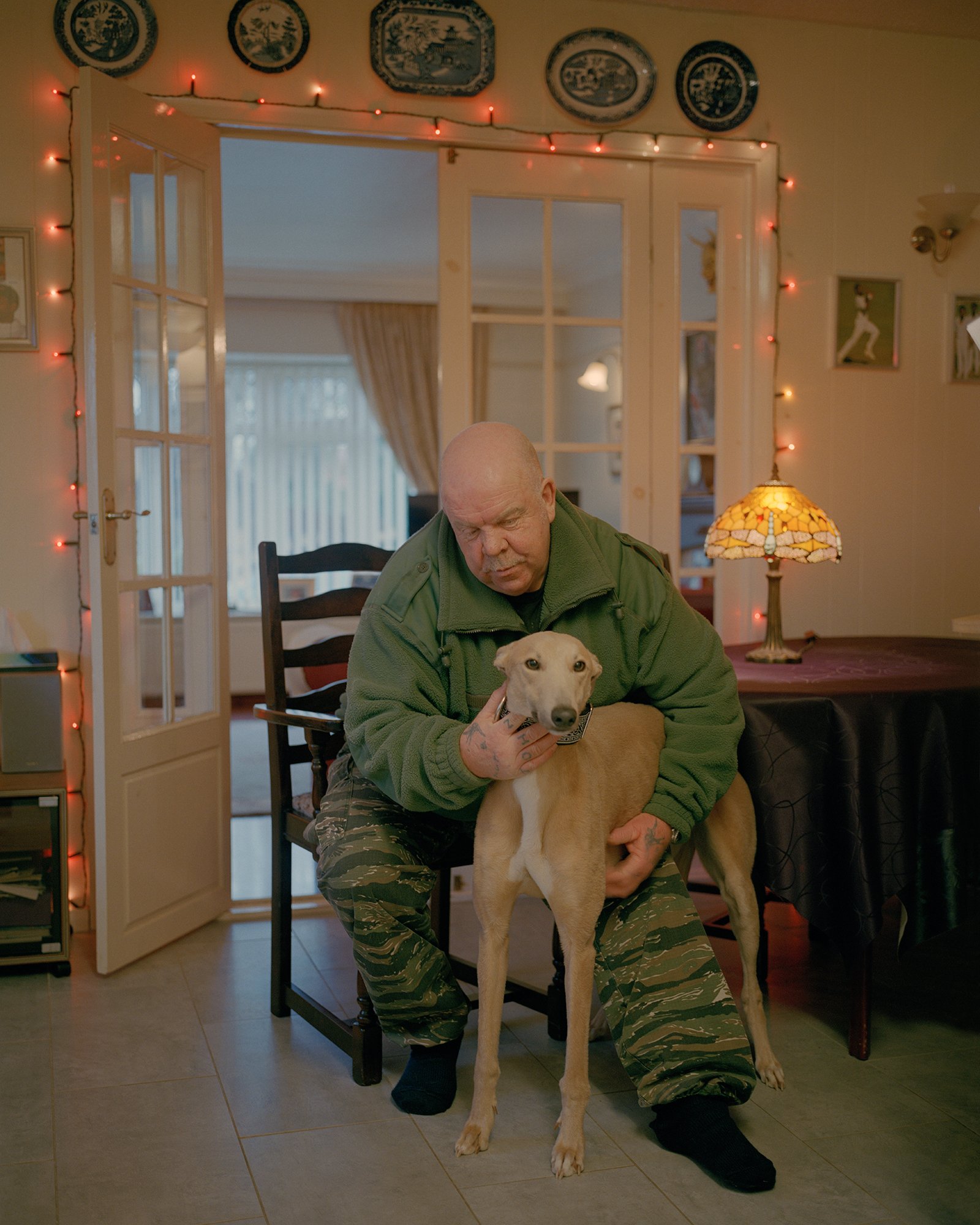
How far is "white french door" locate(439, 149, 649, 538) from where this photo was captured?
3.38 meters

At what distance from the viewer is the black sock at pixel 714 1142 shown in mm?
1738

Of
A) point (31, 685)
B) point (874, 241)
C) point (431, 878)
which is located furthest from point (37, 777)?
point (874, 241)

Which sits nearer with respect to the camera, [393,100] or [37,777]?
[37,777]

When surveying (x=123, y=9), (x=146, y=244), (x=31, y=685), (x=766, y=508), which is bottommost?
(x=31, y=685)

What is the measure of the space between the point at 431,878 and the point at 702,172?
2548mm

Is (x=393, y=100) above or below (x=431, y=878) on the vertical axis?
above

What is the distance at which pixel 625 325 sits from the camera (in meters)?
3.54

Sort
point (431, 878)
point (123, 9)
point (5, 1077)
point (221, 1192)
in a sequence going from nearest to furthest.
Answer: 1. point (221, 1192)
2. point (431, 878)
3. point (5, 1077)
4. point (123, 9)

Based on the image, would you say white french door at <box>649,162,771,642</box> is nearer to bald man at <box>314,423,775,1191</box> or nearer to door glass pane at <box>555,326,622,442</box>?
door glass pane at <box>555,326,622,442</box>

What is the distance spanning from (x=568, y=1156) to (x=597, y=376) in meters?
2.44

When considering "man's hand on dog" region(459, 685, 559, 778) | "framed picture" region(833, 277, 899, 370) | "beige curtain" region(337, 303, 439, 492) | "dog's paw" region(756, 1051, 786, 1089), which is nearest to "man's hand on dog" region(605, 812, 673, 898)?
"man's hand on dog" region(459, 685, 559, 778)

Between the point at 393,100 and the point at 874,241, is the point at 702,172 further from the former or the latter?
the point at 393,100

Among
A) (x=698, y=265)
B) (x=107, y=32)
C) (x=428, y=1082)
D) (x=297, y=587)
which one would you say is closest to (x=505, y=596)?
(x=428, y=1082)

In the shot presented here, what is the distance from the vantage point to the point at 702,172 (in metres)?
3.56
